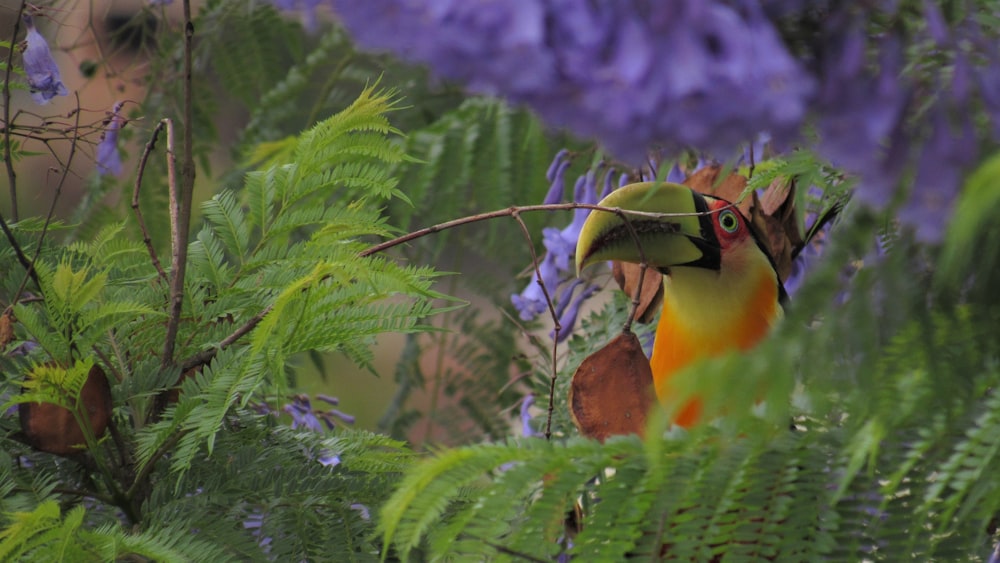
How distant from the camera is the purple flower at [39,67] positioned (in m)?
1.03

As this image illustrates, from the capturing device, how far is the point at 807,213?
113 cm

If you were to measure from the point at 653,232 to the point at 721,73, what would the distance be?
522 millimetres

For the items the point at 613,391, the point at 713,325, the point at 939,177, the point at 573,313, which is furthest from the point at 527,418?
the point at 939,177

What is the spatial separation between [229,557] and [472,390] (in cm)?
130

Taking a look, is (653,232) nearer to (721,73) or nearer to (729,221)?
(729,221)

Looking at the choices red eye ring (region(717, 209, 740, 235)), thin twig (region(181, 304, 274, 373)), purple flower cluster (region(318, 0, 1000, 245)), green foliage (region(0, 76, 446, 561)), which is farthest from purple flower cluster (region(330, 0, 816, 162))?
red eye ring (region(717, 209, 740, 235))

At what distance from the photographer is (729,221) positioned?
3.16ft

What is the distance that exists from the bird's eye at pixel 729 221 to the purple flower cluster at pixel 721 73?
555mm

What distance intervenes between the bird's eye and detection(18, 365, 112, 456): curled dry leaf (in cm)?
56

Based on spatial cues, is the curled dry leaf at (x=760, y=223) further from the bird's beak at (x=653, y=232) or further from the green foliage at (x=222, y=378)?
the green foliage at (x=222, y=378)

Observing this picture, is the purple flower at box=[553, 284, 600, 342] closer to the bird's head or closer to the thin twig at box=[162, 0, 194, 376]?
the bird's head

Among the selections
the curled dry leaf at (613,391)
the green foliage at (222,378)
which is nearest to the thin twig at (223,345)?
the green foliage at (222,378)

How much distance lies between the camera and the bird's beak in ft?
2.72

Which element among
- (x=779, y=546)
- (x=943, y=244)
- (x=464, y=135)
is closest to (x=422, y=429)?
(x=464, y=135)
